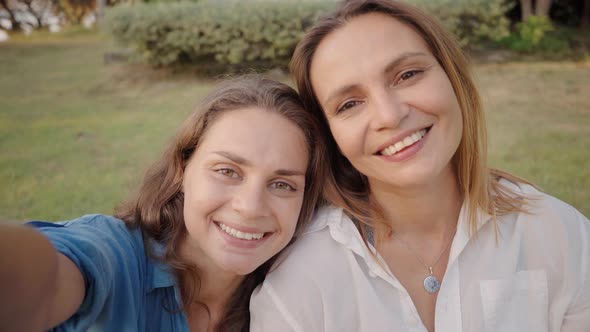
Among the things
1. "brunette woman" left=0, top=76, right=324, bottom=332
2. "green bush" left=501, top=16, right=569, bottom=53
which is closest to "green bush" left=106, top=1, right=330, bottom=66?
"green bush" left=501, top=16, right=569, bottom=53

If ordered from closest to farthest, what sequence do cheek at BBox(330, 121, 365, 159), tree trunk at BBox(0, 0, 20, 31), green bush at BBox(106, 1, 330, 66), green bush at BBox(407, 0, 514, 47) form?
1. cheek at BBox(330, 121, 365, 159)
2. green bush at BBox(106, 1, 330, 66)
3. green bush at BBox(407, 0, 514, 47)
4. tree trunk at BBox(0, 0, 20, 31)

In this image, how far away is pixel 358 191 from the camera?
2535mm

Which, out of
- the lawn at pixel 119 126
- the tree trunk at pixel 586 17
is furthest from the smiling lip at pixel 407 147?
the tree trunk at pixel 586 17

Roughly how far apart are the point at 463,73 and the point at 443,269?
901 millimetres

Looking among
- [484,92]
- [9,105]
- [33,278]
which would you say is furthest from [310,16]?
[33,278]

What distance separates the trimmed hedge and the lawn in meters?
0.64

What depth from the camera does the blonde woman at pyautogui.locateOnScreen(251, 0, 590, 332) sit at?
6.82 ft

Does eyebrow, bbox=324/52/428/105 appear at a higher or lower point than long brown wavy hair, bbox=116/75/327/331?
higher

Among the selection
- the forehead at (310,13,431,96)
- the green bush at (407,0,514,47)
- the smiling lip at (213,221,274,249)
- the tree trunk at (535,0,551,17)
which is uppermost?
the forehead at (310,13,431,96)

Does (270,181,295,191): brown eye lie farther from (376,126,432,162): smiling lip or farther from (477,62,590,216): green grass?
(477,62,590,216): green grass

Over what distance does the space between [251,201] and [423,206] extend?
85cm

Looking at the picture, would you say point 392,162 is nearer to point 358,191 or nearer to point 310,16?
point 358,191

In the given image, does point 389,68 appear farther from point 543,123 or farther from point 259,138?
point 543,123

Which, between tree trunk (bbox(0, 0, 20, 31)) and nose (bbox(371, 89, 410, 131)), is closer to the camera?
nose (bbox(371, 89, 410, 131))
